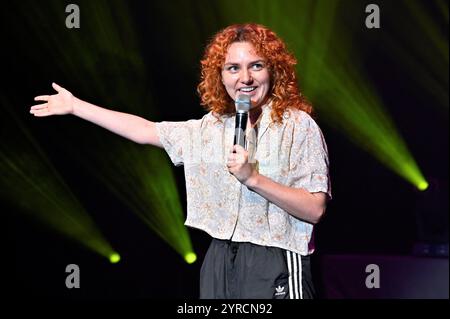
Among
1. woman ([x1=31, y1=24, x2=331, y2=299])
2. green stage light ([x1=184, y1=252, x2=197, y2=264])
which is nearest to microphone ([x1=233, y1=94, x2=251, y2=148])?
woman ([x1=31, y1=24, x2=331, y2=299])

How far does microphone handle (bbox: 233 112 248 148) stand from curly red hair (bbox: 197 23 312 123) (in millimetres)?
163

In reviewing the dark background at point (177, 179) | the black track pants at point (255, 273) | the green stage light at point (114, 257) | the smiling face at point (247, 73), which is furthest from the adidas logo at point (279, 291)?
the green stage light at point (114, 257)

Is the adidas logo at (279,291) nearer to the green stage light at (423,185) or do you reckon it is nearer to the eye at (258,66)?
the eye at (258,66)

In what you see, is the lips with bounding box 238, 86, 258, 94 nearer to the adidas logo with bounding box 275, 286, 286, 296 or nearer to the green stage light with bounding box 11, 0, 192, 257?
the adidas logo with bounding box 275, 286, 286, 296

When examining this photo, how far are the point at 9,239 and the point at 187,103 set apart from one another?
124 cm

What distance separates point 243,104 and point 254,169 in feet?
0.67

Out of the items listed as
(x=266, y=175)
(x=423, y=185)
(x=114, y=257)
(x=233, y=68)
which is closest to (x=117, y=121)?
(x=233, y=68)

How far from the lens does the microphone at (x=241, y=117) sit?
1956mm

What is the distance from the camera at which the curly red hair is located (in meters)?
2.18

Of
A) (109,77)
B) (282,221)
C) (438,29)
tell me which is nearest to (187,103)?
(109,77)

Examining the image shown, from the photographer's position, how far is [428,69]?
4.23 metres

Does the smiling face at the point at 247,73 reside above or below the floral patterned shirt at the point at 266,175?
above

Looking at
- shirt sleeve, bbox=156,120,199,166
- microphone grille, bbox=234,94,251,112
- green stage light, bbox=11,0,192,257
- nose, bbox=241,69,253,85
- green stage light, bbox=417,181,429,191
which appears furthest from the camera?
green stage light, bbox=417,181,429,191

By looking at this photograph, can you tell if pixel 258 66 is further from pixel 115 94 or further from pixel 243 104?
pixel 115 94
